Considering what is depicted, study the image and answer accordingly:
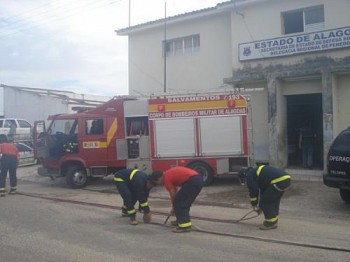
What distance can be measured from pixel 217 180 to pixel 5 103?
24.0 metres

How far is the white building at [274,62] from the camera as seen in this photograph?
15.2 meters

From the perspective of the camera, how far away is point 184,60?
19625mm

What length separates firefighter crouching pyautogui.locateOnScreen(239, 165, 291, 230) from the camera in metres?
8.15

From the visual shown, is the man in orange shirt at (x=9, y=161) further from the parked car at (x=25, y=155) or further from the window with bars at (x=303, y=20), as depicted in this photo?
the window with bars at (x=303, y=20)

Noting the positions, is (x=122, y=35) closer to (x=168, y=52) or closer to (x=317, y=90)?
(x=168, y=52)

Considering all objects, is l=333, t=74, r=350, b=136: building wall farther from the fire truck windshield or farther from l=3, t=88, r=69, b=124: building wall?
l=3, t=88, r=69, b=124: building wall

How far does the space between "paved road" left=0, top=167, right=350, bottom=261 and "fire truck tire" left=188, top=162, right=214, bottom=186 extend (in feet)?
4.59

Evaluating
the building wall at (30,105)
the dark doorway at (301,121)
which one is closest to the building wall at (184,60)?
the dark doorway at (301,121)

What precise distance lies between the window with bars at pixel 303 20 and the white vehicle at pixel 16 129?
1459cm

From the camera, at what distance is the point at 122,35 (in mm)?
21922

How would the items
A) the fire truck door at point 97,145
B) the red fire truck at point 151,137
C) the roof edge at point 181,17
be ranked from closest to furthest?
the red fire truck at point 151,137, the fire truck door at point 97,145, the roof edge at point 181,17

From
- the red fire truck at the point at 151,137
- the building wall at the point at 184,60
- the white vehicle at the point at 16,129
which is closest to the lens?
the red fire truck at the point at 151,137

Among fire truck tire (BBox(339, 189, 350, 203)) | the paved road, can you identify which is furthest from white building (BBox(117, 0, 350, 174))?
the paved road

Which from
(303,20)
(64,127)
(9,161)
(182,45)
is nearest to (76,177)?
(64,127)
